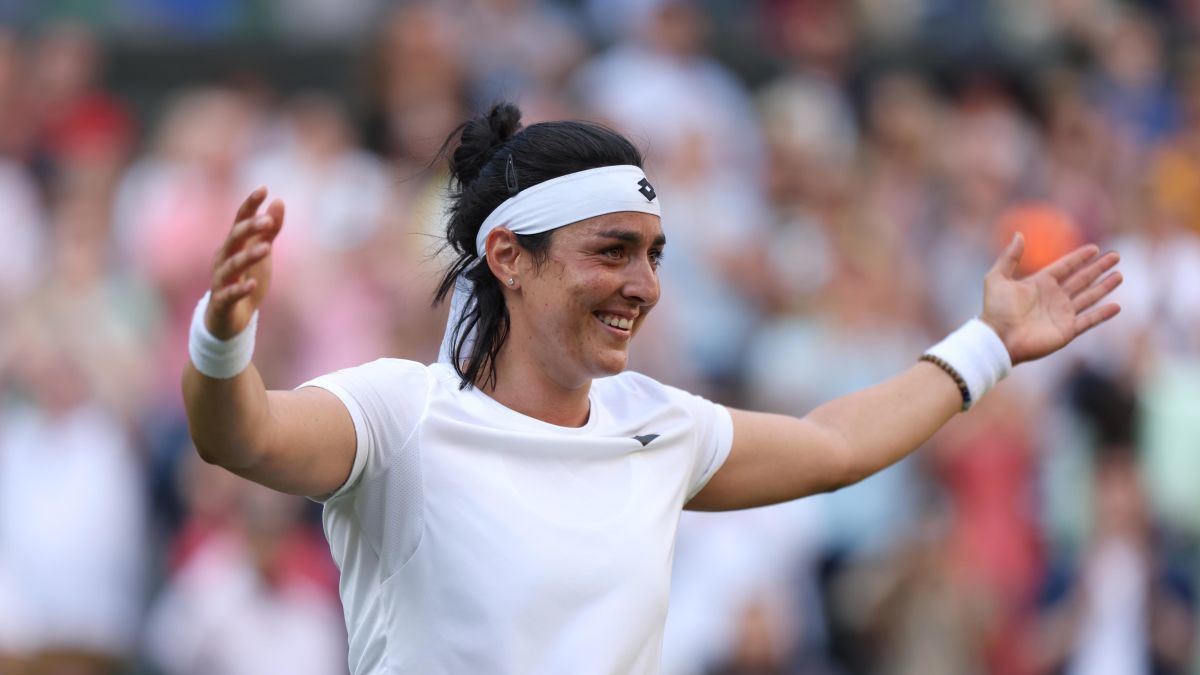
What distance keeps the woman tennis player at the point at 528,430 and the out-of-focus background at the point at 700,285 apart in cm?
375

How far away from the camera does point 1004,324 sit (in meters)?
4.56

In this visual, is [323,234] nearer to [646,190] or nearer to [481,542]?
[646,190]

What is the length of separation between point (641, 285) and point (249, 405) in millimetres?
961

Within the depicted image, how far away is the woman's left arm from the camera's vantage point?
4.33 m

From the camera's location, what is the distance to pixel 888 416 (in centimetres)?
444

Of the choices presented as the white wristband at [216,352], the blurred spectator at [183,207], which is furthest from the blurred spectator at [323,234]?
the white wristband at [216,352]

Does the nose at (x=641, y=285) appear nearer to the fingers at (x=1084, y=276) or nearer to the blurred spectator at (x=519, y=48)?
the fingers at (x=1084, y=276)

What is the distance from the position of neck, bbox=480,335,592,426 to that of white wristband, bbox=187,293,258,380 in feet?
2.62

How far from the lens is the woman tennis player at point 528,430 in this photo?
11.7 ft

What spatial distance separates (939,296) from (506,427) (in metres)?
6.57

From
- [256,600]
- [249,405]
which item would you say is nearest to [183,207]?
[256,600]

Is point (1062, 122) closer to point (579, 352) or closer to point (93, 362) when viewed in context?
point (93, 362)

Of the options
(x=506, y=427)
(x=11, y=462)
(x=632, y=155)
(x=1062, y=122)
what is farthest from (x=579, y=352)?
(x=1062, y=122)

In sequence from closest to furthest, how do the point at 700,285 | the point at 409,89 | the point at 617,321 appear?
the point at 617,321 < the point at 700,285 < the point at 409,89
